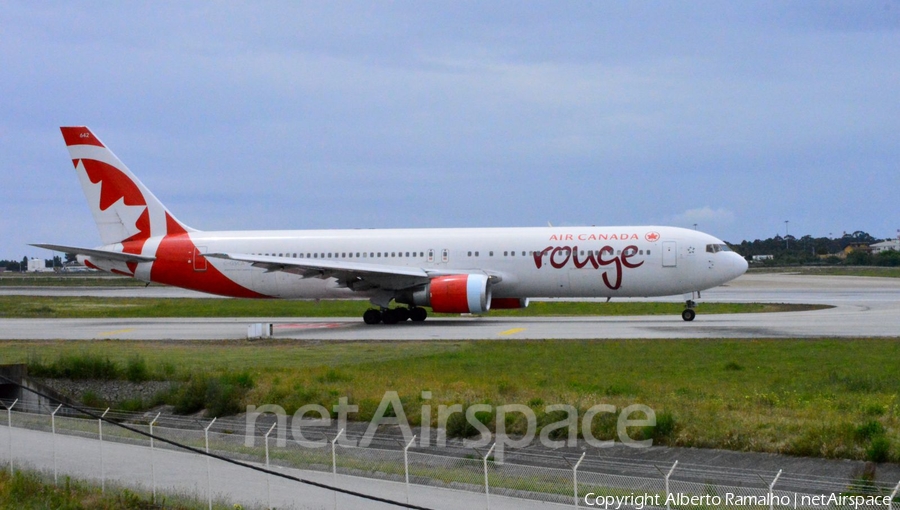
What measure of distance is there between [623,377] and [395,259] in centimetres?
1967

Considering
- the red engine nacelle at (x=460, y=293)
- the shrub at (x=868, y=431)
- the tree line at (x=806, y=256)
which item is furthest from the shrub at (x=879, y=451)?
the tree line at (x=806, y=256)

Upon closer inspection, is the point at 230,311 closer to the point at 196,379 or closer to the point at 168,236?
the point at 168,236

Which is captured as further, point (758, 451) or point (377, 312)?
point (377, 312)

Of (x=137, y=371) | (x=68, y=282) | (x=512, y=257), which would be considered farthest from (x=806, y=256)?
(x=137, y=371)

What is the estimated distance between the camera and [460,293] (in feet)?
111

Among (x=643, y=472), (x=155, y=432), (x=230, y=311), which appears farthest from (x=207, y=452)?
(x=230, y=311)

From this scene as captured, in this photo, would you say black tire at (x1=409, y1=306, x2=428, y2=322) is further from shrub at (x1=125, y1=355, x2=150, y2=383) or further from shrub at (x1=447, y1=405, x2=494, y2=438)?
shrub at (x1=447, y1=405, x2=494, y2=438)

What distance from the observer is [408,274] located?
115 ft

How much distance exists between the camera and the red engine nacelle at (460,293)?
33906 millimetres

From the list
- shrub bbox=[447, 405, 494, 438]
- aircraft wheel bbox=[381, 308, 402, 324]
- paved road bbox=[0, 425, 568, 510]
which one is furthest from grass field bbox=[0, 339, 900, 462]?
aircraft wheel bbox=[381, 308, 402, 324]

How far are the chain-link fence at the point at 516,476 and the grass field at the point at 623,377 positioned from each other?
4.98ft

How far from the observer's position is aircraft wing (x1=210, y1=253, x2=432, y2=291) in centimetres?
3506

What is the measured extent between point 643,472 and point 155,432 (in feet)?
24.7

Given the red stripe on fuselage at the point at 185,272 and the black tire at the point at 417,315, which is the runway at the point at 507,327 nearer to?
the black tire at the point at 417,315
